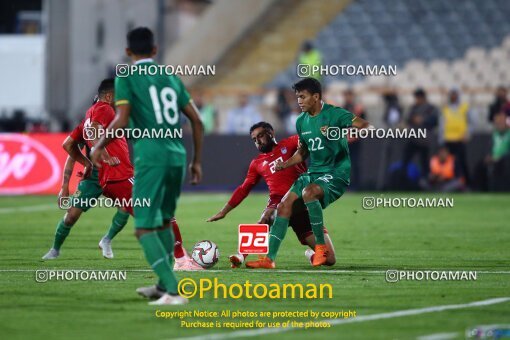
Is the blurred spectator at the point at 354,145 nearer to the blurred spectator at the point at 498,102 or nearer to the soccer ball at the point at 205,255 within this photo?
the blurred spectator at the point at 498,102

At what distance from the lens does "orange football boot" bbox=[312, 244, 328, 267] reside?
13.1 metres

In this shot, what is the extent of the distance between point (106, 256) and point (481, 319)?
6.21m

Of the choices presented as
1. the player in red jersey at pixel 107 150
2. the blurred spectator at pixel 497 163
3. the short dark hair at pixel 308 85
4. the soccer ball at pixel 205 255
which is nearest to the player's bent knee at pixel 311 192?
the short dark hair at pixel 308 85

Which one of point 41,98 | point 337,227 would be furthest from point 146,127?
point 41,98

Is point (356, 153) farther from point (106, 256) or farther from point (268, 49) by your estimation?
point (106, 256)

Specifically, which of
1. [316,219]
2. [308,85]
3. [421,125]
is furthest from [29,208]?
[308,85]

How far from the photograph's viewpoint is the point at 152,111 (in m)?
10.1

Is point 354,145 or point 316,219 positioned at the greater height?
point 316,219

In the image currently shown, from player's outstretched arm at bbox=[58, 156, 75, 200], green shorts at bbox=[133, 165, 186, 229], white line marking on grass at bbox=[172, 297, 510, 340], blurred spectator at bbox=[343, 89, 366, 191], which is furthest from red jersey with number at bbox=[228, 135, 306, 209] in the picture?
blurred spectator at bbox=[343, 89, 366, 191]

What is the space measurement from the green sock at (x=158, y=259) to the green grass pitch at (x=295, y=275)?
25 cm

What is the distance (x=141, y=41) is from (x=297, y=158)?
333 centimetres

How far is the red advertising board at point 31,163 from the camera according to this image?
A: 2769 cm

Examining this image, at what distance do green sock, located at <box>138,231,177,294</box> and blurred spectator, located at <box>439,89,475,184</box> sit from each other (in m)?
18.9

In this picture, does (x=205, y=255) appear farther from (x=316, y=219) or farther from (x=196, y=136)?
(x=196, y=136)
